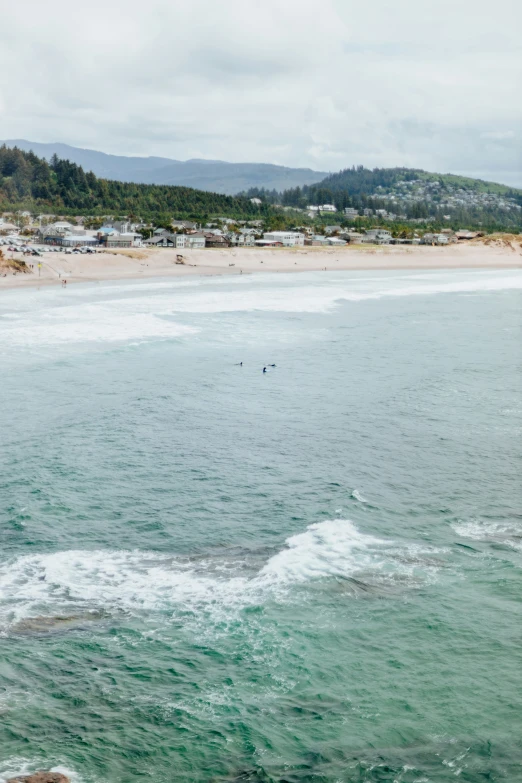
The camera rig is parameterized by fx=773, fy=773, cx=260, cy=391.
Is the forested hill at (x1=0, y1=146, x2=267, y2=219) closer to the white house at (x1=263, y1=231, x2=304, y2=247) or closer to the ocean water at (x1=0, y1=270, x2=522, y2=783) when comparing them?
the white house at (x1=263, y1=231, x2=304, y2=247)

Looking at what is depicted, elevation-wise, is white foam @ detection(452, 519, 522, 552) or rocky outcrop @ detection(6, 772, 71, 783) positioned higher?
white foam @ detection(452, 519, 522, 552)

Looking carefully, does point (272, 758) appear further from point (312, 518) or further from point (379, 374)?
point (379, 374)

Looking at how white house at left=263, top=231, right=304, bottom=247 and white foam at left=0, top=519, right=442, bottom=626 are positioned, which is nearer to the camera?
white foam at left=0, top=519, right=442, bottom=626

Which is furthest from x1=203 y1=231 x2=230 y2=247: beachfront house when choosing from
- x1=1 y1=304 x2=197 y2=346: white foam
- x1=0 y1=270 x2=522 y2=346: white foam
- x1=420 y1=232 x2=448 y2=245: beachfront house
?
x1=1 y1=304 x2=197 y2=346: white foam

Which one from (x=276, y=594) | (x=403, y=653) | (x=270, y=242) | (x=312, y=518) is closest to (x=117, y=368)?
(x=312, y=518)

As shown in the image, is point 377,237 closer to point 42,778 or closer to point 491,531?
point 491,531

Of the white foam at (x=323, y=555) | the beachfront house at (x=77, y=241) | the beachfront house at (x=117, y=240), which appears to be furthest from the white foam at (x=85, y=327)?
the beachfront house at (x=77, y=241)

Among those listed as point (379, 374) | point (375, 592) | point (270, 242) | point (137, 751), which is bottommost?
point (137, 751)
